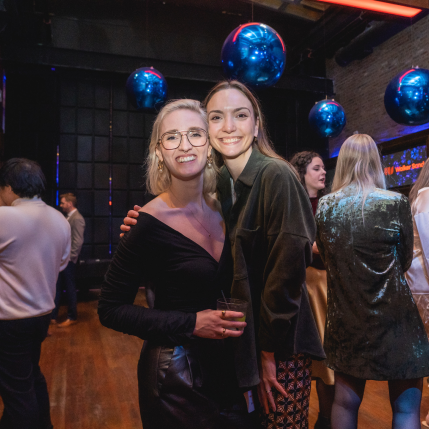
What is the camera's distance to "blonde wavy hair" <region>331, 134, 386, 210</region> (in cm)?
173

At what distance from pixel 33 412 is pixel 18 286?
626 mm

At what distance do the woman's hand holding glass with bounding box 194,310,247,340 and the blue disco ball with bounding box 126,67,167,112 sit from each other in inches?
138

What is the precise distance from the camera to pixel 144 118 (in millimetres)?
7770

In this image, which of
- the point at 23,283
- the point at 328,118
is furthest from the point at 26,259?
the point at 328,118

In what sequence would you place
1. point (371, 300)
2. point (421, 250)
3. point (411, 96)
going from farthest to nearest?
point (411, 96), point (421, 250), point (371, 300)

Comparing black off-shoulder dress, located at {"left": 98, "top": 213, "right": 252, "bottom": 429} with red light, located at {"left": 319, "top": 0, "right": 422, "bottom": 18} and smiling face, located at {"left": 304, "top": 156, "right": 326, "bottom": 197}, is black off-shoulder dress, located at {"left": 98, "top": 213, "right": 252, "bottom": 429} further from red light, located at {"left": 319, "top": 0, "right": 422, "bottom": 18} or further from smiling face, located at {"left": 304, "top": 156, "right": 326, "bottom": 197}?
red light, located at {"left": 319, "top": 0, "right": 422, "bottom": 18}

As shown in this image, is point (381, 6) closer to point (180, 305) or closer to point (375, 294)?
point (375, 294)

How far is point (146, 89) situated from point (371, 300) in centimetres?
337

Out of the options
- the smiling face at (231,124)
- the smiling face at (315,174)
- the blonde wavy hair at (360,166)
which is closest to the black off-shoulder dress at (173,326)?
the smiling face at (231,124)

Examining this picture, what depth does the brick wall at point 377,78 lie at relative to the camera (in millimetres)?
6371

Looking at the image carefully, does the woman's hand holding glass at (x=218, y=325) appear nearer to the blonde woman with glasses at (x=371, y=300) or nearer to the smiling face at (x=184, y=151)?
the smiling face at (x=184, y=151)

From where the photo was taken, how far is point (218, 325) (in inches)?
38.9

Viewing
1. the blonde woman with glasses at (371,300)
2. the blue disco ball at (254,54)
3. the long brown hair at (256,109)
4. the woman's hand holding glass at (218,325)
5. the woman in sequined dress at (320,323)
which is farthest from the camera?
the blue disco ball at (254,54)

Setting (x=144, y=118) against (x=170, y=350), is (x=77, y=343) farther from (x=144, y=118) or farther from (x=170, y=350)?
(x=144, y=118)
